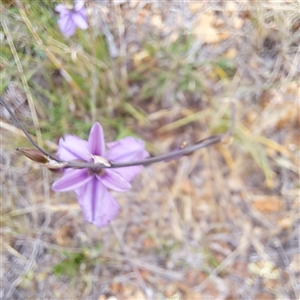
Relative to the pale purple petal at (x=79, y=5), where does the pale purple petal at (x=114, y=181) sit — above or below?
below

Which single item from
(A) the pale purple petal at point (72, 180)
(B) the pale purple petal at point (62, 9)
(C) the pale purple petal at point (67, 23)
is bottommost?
(A) the pale purple petal at point (72, 180)

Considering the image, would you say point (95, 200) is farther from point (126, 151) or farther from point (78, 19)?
point (78, 19)

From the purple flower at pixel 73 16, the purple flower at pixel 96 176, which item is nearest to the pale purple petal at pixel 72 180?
the purple flower at pixel 96 176

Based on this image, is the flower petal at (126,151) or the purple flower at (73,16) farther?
the purple flower at (73,16)

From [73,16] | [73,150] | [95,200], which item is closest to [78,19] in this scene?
[73,16]

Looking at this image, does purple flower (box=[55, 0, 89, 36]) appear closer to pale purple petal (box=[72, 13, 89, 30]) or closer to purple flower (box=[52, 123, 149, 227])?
pale purple petal (box=[72, 13, 89, 30])

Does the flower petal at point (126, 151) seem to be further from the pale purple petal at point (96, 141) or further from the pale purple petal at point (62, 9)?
the pale purple petal at point (62, 9)

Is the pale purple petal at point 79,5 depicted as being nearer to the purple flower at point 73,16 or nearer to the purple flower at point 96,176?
the purple flower at point 73,16
